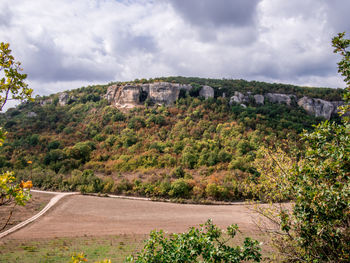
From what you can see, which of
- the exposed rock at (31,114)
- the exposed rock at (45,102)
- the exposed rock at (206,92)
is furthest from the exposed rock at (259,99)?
the exposed rock at (45,102)

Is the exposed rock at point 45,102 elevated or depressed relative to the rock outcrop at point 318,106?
elevated

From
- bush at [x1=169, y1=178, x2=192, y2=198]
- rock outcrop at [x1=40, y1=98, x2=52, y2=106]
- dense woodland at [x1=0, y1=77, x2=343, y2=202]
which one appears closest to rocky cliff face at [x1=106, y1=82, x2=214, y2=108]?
dense woodland at [x1=0, y1=77, x2=343, y2=202]

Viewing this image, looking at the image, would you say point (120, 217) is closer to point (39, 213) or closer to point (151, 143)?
point (39, 213)

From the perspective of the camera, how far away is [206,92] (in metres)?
61.1

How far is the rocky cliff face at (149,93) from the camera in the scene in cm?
6031

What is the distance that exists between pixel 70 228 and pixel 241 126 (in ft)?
115

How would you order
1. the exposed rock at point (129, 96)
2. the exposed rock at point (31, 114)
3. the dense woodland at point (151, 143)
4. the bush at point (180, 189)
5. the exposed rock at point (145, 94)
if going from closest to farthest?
the bush at point (180, 189), the dense woodland at point (151, 143), the exposed rock at point (31, 114), the exposed rock at point (145, 94), the exposed rock at point (129, 96)

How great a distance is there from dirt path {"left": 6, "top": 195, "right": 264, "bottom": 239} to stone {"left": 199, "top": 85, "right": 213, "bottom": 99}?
40508 mm

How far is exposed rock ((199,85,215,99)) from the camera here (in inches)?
2381

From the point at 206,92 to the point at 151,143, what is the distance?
26.6 metres

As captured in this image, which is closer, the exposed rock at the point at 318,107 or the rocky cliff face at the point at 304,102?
the exposed rock at the point at 318,107

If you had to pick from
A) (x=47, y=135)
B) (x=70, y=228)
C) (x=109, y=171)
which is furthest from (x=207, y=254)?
(x=47, y=135)

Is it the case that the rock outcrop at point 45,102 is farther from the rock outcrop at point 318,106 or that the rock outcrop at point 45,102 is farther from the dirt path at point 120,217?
the rock outcrop at point 318,106

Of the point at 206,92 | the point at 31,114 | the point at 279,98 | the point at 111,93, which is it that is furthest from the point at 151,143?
the point at 279,98
